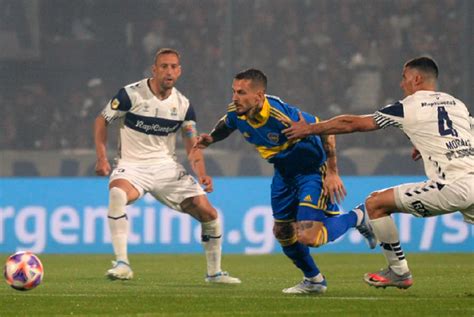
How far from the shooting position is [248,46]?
18.0 metres

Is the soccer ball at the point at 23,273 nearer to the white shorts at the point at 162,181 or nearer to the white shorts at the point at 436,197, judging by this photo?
the white shorts at the point at 162,181

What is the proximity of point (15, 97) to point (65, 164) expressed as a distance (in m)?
1.40

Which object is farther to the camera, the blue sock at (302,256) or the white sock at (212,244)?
the white sock at (212,244)

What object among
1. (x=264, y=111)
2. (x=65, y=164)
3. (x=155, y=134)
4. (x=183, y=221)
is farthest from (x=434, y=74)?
(x=65, y=164)

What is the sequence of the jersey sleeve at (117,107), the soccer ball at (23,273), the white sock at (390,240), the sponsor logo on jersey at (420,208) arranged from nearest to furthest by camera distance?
the sponsor logo on jersey at (420,208)
the white sock at (390,240)
the soccer ball at (23,273)
the jersey sleeve at (117,107)

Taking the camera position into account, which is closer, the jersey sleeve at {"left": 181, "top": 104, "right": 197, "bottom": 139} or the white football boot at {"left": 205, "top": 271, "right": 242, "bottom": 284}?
the white football boot at {"left": 205, "top": 271, "right": 242, "bottom": 284}

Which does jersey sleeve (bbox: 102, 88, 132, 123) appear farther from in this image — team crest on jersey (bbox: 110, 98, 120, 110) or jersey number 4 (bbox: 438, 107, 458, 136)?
jersey number 4 (bbox: 438, 107, 458, 136)

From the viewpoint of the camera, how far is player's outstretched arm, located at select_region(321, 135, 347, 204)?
955 cm

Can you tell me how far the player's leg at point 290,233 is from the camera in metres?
9.80

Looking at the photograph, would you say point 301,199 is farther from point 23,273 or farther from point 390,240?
point 23,273

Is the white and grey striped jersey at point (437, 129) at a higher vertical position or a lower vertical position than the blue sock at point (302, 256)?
higher

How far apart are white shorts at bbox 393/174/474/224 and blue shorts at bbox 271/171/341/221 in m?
0.72

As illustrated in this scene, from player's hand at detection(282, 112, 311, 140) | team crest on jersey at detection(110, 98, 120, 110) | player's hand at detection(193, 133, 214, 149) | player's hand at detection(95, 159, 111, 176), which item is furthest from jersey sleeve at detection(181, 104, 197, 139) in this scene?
player's hand at detection(282, 112, 311, 140)

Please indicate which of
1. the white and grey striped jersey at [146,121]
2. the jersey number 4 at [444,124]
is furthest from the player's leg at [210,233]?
the jersey number 4 at [444,124]
